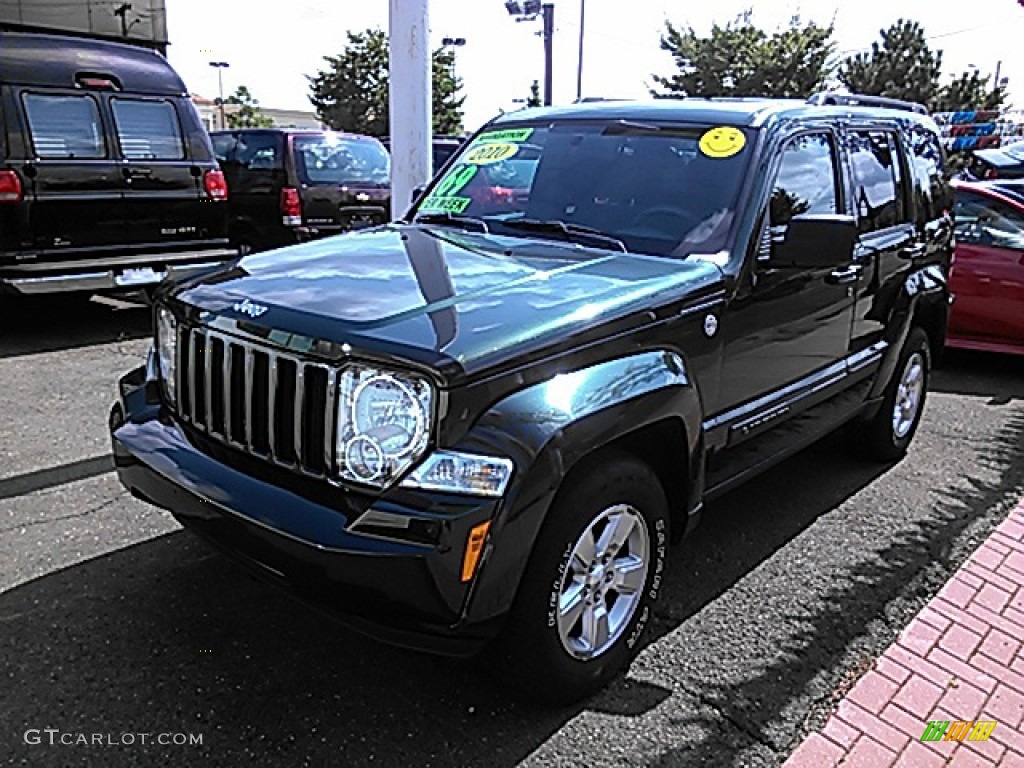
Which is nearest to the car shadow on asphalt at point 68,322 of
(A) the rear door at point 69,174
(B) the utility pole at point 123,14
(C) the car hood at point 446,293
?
(A) the rear door at point 69,174

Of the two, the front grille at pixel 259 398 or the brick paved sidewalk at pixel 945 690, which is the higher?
the front grille at pixel 259 398

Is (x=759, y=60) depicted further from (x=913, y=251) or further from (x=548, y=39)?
(x=913, y=251)

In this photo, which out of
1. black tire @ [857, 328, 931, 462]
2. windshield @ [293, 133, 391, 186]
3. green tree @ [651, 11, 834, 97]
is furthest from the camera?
green tree @ [651, 11, 834, 97]

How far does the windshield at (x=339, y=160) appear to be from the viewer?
9.69 metres

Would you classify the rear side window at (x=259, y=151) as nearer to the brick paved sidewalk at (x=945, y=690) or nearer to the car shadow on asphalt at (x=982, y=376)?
the car shadow on asphalt at (x=982, y=376)

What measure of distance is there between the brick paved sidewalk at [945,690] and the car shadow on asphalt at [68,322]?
18.6 feet

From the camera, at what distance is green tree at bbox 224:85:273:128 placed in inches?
2149

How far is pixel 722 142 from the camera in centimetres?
374

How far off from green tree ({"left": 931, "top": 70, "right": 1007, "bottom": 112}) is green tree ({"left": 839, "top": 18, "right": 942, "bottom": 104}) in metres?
0.51

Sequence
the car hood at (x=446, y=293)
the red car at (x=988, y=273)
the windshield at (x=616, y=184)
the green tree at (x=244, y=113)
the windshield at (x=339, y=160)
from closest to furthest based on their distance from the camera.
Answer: the car hood at (x=446, y=293), the windshield at (x=616, y=184), the red car at (x=988, y=273), the windshield at (x=339, y=160), the green tree at (x=244, y=113)

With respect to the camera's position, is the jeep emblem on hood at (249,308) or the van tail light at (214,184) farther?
the van tail light at (214,184)

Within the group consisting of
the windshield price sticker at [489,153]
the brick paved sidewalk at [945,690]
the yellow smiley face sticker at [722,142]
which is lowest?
the brick paved sidewalk at [945,690]

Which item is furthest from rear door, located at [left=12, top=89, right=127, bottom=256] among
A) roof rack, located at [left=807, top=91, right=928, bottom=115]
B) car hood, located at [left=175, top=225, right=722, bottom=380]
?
roof rack, located at [left=807, top=91, right=928, bottom=115]

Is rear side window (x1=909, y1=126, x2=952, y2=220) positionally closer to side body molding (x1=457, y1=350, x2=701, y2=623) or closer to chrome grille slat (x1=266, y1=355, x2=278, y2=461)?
side body molding (x1=457, y1=350, x2=701, y2=623)
